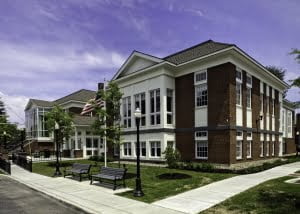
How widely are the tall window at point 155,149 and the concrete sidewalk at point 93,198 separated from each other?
9774 mm

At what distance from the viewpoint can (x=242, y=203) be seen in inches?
376

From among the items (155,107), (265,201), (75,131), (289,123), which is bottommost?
(265,201)

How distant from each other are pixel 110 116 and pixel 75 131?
1699 cm

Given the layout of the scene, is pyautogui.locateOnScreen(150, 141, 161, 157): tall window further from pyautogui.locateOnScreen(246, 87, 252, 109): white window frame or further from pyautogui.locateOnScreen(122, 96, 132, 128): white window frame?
pyautogui.locateOnScreen(246, 87, 252, 109): white window frame

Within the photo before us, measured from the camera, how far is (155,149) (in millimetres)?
24266

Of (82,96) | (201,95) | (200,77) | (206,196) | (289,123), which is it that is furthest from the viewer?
(82,96)

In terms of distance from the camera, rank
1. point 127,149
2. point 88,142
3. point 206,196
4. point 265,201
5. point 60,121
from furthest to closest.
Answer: point 88,142 < point 127,149 < point 60,121 < point 206,196 < point 265,201

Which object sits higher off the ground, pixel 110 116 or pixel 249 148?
pixel 110 116

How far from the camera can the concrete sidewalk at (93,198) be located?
30.4 ft

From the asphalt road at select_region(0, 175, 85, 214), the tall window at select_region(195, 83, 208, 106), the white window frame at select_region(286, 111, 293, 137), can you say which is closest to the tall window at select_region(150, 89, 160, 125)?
the tall window at select_region(195, 83, 208, 106)

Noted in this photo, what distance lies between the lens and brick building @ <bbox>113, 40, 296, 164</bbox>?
20.4 meters

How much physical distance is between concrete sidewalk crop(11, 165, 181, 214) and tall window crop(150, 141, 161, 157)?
977cm

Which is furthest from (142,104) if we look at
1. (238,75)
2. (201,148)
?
(238,75)

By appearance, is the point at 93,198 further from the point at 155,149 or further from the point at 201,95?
the point at 201,95
